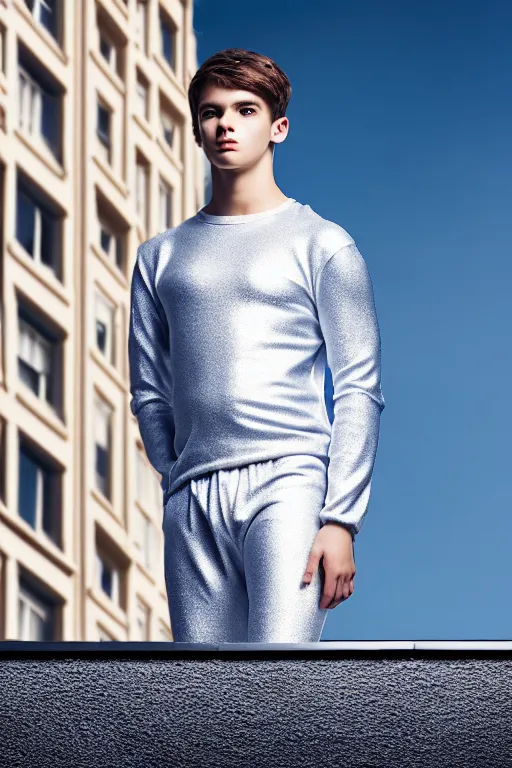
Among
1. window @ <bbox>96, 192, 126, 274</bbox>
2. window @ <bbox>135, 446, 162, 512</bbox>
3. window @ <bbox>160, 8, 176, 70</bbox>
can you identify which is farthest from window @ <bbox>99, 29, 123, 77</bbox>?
window @ <bbox>135, 446, 162, 512</bbox>

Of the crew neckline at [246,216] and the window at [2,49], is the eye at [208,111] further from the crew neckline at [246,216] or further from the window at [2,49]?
the window at [2,49]

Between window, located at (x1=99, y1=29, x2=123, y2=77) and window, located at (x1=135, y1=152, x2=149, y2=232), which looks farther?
window, located at (x1=135, y1=152, x2=149, y2=232)

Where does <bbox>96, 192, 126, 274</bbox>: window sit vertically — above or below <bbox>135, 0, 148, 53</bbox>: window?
below

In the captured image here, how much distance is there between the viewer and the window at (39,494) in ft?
122

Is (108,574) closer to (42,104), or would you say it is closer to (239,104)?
(42,104)

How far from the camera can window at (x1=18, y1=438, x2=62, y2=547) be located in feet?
122

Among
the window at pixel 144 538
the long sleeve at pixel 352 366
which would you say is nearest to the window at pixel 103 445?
the window at pixel 144 538

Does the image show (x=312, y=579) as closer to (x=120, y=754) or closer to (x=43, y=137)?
(x=120, y=754)

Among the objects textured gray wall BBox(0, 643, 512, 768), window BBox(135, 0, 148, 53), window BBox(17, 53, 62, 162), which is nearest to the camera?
textured gray wall BBox(0, 643, 512, 768)

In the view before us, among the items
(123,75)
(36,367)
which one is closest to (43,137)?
(123,75)

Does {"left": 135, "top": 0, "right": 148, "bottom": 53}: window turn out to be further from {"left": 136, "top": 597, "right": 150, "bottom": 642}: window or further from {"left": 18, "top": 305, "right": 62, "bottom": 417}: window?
{"left": 136, "top": 597, "right": 150, "bottom": 642}: window

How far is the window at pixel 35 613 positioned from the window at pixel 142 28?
590 inches

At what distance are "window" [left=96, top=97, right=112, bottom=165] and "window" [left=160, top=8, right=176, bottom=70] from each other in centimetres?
275

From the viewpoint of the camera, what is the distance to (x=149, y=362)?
3725mm
